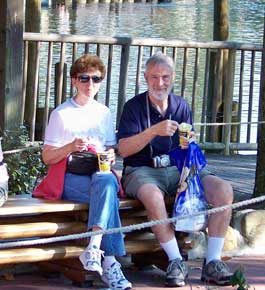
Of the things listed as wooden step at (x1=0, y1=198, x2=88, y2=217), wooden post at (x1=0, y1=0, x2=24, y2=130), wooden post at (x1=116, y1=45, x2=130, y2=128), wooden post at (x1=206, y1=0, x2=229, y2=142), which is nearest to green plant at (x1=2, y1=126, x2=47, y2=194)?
wooden post at (x1=0, y1=0, x2=24, y2=130)

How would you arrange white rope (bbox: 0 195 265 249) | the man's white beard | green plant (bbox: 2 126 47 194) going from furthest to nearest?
green plant (bbox: 2 126 47 194) → the man's white beard → white rope (bbox: 0 195 265 249)

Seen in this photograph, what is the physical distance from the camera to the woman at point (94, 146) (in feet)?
18.2

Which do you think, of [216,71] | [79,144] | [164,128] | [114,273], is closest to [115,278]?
[114,273]

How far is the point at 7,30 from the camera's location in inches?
300

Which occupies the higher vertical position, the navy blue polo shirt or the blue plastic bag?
the navy blue polo shirt

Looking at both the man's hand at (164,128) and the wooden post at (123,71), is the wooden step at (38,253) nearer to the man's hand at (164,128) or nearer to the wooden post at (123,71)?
the man's hand at (164,128)

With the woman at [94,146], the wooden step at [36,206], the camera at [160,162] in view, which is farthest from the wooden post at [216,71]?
the wooden step at [36,206]

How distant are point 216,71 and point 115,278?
4875 millimetres

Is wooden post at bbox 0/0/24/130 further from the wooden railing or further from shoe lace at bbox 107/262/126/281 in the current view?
shoe lace at bbox 107/262/126/281

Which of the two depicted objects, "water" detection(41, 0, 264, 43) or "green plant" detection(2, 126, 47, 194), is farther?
"water" detection(41, 0, 264, 43)

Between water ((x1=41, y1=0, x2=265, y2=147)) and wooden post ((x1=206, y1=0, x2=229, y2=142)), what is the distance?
11.6 metres

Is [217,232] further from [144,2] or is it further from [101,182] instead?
[144,2]

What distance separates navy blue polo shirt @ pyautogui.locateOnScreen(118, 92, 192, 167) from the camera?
5988mm

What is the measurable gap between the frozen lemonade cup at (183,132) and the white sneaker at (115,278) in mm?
878
